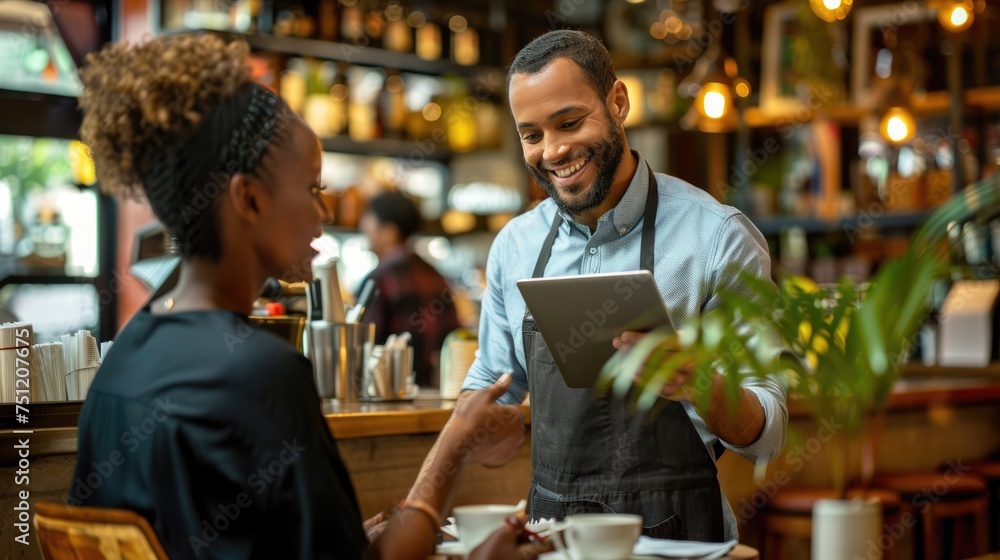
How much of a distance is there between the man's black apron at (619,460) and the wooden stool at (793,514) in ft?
4.62

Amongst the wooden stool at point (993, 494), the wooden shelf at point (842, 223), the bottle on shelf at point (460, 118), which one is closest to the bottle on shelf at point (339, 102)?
the bottle on shelf at point (460, 118)

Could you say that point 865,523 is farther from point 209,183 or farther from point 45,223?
point 45,223

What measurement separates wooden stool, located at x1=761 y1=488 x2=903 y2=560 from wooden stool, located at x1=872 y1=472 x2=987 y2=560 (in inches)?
8.9

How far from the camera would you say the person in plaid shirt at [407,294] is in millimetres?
4680

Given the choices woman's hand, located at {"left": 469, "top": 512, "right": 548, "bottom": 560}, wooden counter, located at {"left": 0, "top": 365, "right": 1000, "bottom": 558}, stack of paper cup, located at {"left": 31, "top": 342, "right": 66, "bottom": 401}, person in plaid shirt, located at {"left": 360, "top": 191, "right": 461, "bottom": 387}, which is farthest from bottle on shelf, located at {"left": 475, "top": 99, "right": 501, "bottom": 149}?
woman's hand, located at {"left": 469, "top": 512, "right": 548, "bottom": 560}

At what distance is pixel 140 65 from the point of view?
54.4 inches

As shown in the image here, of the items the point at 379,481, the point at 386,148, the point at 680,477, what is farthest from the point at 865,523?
the point at 386,148

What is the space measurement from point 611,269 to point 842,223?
3.81 metres

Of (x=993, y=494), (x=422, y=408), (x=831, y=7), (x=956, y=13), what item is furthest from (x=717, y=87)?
(x=422, y=408)

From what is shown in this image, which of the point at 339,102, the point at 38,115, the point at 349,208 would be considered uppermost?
the point at 339,102

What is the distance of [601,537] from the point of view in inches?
55.3

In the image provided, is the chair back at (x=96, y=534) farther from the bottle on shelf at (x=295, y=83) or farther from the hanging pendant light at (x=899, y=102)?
the hanging pendant light at (x=899, y=102)

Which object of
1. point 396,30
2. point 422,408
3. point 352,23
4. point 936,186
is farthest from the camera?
point 396,30

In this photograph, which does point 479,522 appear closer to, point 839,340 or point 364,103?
point 839,340
